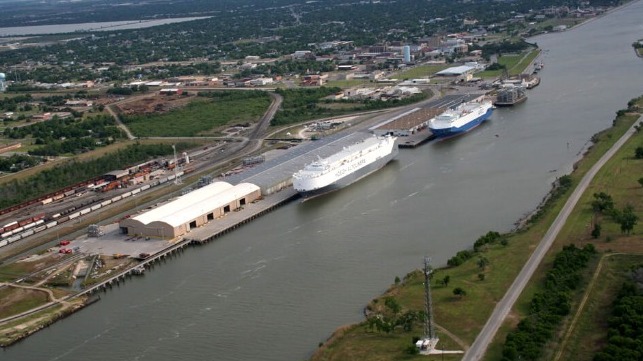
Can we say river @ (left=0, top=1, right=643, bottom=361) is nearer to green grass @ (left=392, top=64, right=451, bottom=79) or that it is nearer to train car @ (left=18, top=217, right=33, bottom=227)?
train car @ (left=18, top=217, right=33, bottom=227)

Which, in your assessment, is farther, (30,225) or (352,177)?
(352,177)

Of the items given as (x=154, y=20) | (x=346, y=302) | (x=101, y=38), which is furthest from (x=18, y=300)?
(x=154, y=20)

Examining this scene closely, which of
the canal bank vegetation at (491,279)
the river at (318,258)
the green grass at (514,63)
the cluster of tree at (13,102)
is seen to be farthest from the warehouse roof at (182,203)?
the green grass at (514,63)

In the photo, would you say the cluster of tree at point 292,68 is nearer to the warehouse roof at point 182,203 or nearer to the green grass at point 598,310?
the warehouse roof at point 182,203

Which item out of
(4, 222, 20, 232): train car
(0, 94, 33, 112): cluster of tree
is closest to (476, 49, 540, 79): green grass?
(0, 94, 33, 112): cluster of tree

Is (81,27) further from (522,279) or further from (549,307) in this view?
(549,307)

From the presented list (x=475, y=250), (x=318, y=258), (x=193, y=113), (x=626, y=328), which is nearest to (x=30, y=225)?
(x=318, y=258)
